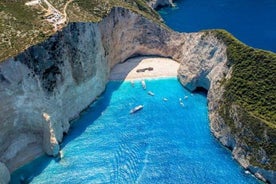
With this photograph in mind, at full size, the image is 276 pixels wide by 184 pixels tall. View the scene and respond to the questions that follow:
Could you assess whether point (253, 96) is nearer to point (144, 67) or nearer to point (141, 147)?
point (141, 147)

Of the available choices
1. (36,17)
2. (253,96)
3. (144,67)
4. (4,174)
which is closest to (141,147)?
(253,96)

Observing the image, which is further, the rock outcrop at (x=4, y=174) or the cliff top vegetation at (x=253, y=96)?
the cliff top vegetation at (x=253, y=96)

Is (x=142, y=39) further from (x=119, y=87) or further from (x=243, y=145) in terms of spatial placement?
(x=243, y=145)

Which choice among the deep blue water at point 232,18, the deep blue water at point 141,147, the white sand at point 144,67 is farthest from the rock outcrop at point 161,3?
the deep blue water at point 141,147

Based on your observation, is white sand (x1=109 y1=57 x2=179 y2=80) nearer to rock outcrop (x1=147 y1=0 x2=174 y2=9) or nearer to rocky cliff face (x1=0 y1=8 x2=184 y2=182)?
rocky cliff face (x1=0 y1=8 x2=184 y2=182)

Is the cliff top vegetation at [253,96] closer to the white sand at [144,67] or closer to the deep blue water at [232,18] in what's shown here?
the white sand at [144,67]

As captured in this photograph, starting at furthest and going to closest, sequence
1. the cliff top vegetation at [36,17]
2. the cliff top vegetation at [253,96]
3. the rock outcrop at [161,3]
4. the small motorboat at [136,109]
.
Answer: the rock outcrop at [161,3] → the small motorboat at [136,109] → the cliff top vegetation at [36,17] → the cliff top vegetation at [253,96]

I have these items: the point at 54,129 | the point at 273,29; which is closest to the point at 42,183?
the point at 54,129
